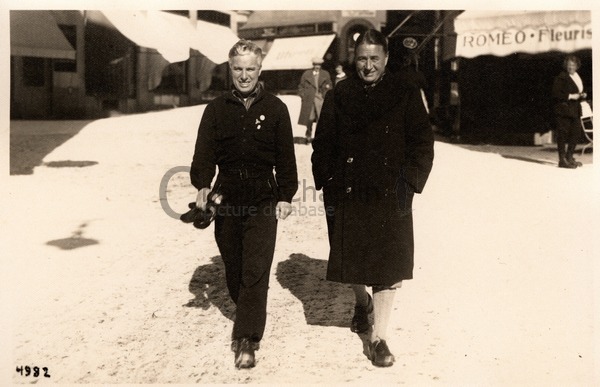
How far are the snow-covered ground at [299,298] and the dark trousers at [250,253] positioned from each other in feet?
0.75

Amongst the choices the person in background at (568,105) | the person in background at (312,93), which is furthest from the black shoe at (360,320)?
the person in background at (312,93)

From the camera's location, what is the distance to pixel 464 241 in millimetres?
5434

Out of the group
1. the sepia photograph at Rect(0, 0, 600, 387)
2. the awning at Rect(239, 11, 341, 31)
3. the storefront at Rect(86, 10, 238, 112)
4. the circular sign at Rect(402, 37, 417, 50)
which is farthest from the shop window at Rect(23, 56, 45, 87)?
the sepia photograph at Rect(0, 0, 600, 387)

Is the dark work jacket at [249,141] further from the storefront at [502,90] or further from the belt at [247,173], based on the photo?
the storefront at [502,90]

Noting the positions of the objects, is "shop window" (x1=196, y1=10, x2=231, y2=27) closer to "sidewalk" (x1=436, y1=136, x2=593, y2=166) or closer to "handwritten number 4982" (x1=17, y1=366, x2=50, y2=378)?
"sidewalk" (x1=436, y1=136, x2=593, y2=166)

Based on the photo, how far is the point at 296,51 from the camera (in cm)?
2489

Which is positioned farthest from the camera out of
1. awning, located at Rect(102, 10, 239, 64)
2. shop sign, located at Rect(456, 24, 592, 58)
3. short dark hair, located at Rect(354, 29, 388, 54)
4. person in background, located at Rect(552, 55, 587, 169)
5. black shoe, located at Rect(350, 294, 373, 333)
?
awning, located at Rect(102, 10, 239, 64)

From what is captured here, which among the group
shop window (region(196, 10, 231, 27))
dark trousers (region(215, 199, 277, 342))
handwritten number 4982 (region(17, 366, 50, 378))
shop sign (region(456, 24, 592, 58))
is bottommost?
handwritten number 4982 (region(17, 366, 50, 378))

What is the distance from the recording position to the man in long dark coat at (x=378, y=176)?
305cm

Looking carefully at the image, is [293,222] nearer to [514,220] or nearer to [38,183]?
[514,220]

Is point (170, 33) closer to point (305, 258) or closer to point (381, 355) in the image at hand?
point (305, 258)

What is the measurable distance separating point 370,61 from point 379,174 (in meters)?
0.59

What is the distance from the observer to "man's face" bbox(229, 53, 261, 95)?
3006 millimetres

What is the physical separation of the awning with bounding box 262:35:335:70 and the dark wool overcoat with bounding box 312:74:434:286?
2131 cm
